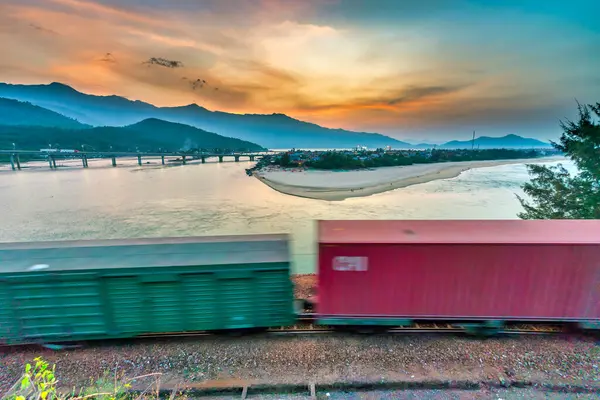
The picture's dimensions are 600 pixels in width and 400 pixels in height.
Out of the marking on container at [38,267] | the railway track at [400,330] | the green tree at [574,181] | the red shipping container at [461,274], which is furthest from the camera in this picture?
the green tree at [574,181]

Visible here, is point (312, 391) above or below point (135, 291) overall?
below

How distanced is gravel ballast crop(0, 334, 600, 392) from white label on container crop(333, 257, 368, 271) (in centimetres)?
244

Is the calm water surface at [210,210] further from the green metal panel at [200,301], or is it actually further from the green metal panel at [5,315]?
the green metal panel at [5,315]

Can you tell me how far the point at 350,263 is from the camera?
6.66 meters

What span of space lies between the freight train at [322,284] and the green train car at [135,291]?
0.09 feet

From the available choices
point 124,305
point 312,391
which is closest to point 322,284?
point 312,391

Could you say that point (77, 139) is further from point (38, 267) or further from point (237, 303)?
point (237, 303)

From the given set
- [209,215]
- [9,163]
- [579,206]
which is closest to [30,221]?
[209,215]

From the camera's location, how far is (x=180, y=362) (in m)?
6.85

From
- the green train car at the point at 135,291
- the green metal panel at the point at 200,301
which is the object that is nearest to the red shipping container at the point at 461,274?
the green train car at the point at 135,291

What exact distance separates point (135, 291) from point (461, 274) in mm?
8644

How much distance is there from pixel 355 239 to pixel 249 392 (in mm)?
4618

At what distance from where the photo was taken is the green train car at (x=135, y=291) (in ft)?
20.8

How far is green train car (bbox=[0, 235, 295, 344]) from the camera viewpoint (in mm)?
6328
